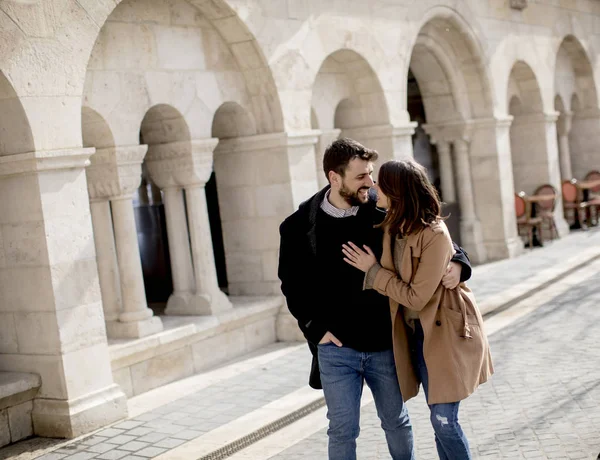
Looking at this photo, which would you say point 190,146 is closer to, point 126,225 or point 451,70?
point 126,225

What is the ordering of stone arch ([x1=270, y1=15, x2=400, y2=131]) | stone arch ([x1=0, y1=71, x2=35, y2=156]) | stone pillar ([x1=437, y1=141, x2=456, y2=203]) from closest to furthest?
stone arch ([x1=0, y1=71, x2=35, y2=156]) → stone arch ([x1=270, y1=15, x2=400, y2=131]) → stone pillar ([x1=437, y1=141, x2=456, y2=203])

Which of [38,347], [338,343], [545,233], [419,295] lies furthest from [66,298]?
[545,233]

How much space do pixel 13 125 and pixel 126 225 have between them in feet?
5.51

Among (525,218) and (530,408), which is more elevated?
(525,218)

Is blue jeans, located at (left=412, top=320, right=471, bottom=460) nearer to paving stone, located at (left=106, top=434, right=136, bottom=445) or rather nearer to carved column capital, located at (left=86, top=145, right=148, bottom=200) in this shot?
paving stone, located at (left=106, top=434, right=136, bottom=445)

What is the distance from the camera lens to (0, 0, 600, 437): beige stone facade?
6.00m

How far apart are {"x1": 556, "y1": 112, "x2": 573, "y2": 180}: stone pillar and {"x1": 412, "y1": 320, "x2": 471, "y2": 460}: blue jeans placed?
13570 mm

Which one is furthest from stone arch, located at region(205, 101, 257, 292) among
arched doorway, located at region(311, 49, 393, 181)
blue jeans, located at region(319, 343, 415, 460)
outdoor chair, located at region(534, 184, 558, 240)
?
outdoor chair, located at region(534, 184, 558, 240)

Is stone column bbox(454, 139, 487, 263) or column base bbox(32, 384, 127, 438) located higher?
stone column bbox(454, 139, 487, 263)

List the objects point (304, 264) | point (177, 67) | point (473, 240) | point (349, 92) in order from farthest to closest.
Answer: point (473, 240)
point (349, 92)
point (177, 67)
point (304, 264)

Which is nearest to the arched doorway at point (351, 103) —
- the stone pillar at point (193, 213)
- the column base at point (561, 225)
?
the stone pillar at point (193, 213)

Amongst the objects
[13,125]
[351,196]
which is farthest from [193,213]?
[351,196]

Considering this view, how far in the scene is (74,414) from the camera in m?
6.00

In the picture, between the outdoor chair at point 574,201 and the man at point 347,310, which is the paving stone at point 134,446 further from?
the outdoor chair at point 574,201
